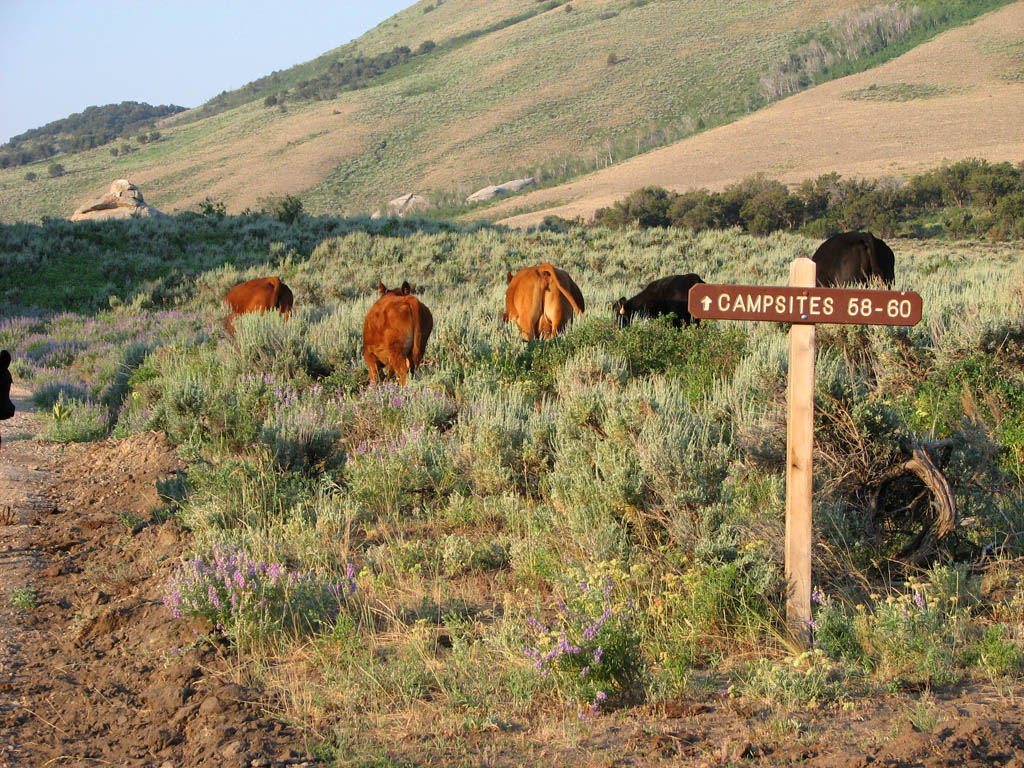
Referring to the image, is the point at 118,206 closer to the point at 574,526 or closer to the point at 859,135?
the point at 574,526

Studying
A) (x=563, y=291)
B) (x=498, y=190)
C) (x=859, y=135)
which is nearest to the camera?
(x=563, y=291)

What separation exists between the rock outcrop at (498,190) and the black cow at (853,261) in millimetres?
57754

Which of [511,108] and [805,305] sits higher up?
[511,108]

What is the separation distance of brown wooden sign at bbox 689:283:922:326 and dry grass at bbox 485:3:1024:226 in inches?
1927

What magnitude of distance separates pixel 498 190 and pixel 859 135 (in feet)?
84.1

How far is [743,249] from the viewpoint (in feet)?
93.2

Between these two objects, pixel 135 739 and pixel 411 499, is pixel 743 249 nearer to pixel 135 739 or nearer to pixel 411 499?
pixel 411 499

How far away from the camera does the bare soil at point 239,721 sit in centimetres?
354

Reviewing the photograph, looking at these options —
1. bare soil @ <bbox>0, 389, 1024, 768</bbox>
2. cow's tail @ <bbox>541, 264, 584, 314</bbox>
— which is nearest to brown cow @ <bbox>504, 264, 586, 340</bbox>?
cow's tail @ <bbox>541, 264, 584, 314</bbox>

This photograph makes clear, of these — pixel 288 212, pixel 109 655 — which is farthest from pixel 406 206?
pixel 109 655

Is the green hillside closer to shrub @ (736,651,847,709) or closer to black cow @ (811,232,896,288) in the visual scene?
black cow @ (811,232,896,288)

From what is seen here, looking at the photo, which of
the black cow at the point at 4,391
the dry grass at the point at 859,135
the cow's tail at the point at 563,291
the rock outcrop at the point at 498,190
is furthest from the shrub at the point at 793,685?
the rock outcrop at the point at 498,190

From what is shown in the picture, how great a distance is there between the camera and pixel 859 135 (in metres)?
66.1

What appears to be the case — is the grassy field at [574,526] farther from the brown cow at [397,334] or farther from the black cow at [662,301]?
the black cow at [662,301]
